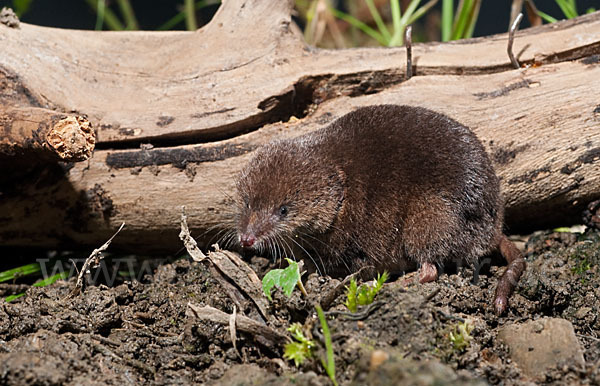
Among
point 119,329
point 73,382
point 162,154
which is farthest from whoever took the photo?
point 162,154

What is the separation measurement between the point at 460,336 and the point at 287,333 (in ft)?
2.25

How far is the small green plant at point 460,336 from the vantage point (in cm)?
229

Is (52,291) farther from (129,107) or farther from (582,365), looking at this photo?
(582,365)

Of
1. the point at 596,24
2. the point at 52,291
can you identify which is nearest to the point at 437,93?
the point at 596,24

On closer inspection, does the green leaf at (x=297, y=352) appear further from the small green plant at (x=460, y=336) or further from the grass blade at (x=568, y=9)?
the grass blade at (x=568, y=9)

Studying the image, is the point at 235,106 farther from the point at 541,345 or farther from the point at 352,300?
the point at 541,345

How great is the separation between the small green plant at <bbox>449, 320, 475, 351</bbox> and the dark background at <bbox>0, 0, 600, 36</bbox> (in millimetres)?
4051

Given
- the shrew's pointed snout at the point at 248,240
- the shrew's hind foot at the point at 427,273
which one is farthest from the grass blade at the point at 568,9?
the shrew's pointed snout at the point at 248,240

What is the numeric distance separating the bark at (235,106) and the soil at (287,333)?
39 centimetres

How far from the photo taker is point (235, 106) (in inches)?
133

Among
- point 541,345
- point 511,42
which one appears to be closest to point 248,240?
point 541,345

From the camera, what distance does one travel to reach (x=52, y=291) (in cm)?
311

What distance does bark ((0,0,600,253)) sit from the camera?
10.9 feet

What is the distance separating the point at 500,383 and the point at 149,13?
6.03 metres
